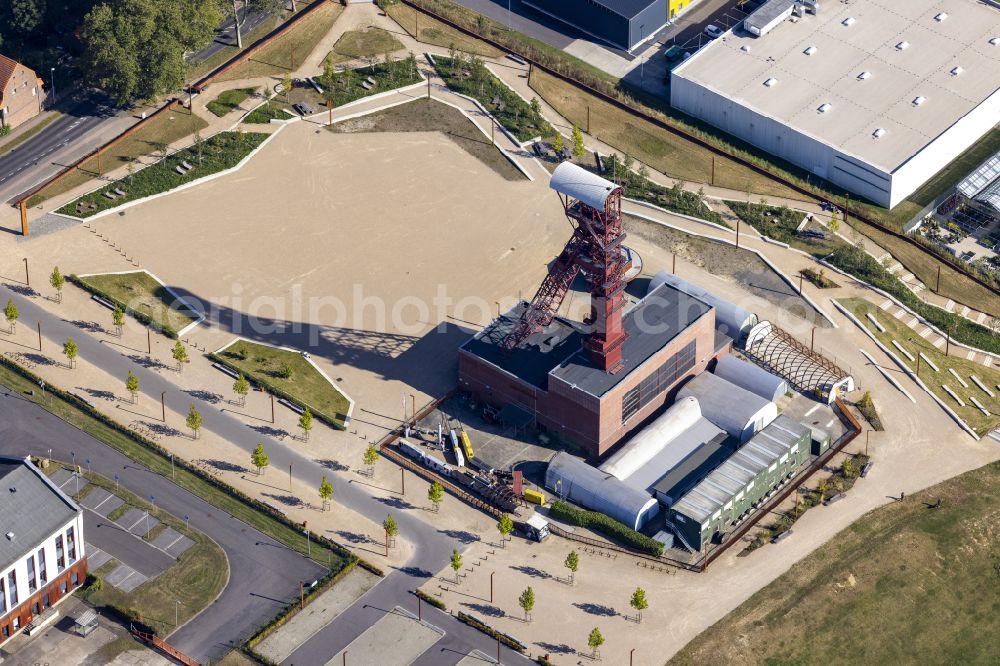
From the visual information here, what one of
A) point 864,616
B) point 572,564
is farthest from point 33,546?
point 864,616

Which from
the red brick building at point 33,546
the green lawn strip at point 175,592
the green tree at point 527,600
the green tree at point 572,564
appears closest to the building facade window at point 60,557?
the red brick building at point 33,546

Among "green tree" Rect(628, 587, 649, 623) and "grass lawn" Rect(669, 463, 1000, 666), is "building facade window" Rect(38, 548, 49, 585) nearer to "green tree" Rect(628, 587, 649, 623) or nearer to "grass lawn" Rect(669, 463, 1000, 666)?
"green tree" Rect(628, 587, 649, 623)

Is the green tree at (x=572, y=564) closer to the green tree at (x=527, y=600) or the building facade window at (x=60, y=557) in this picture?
the green tree at (x=527, y=600)

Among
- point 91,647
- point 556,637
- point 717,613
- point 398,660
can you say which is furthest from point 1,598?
point 717,613

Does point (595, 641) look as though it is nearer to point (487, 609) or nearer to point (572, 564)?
point (572, 564)

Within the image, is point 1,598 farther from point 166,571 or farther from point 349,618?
point 349,618
